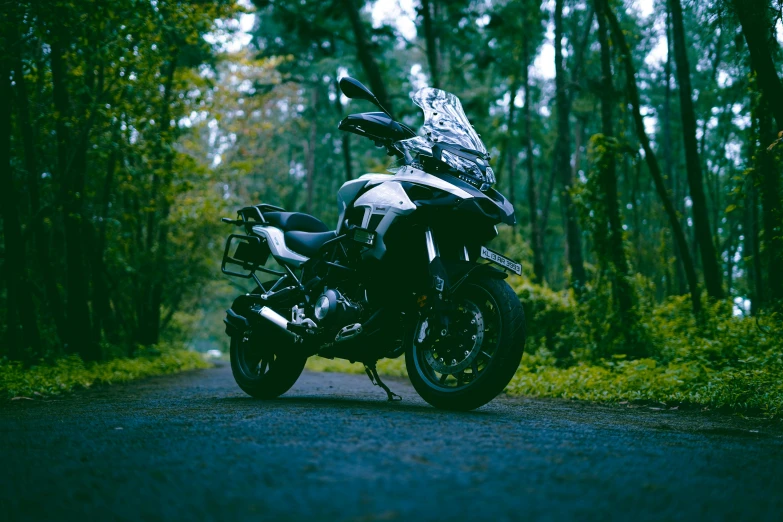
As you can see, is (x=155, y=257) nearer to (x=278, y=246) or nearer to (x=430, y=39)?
(x=430, y=39)

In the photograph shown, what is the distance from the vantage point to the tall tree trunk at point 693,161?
12.4 meters

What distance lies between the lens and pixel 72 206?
1235cm

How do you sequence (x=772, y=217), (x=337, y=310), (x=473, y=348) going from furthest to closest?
(x=772, y=217) < (x=337, y=310) < (x=473, y=348)

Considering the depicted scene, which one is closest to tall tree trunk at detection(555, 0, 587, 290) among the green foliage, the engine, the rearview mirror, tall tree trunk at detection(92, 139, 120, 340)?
the green foliage

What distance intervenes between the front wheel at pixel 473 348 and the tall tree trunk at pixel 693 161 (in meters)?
8.59

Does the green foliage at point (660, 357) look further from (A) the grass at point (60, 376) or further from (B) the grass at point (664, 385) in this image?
(A) the grass at point (60, 376)

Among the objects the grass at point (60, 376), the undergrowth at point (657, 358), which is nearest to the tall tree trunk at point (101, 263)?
the grass at point (60, 376)

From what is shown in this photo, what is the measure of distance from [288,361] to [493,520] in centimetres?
457

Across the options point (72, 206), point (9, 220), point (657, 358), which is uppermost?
point (72, 206)

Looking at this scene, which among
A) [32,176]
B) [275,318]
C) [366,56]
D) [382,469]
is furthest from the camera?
[366,56]

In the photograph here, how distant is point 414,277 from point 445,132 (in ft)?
3.71

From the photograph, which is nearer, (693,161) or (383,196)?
(383,196)

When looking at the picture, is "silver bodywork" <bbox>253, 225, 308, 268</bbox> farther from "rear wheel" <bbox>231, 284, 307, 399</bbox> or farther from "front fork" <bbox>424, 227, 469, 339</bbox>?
"front fork" <bbox>424, 227, 469, 339</bbox>

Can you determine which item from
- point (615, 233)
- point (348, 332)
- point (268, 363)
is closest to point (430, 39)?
point (615, 233)
